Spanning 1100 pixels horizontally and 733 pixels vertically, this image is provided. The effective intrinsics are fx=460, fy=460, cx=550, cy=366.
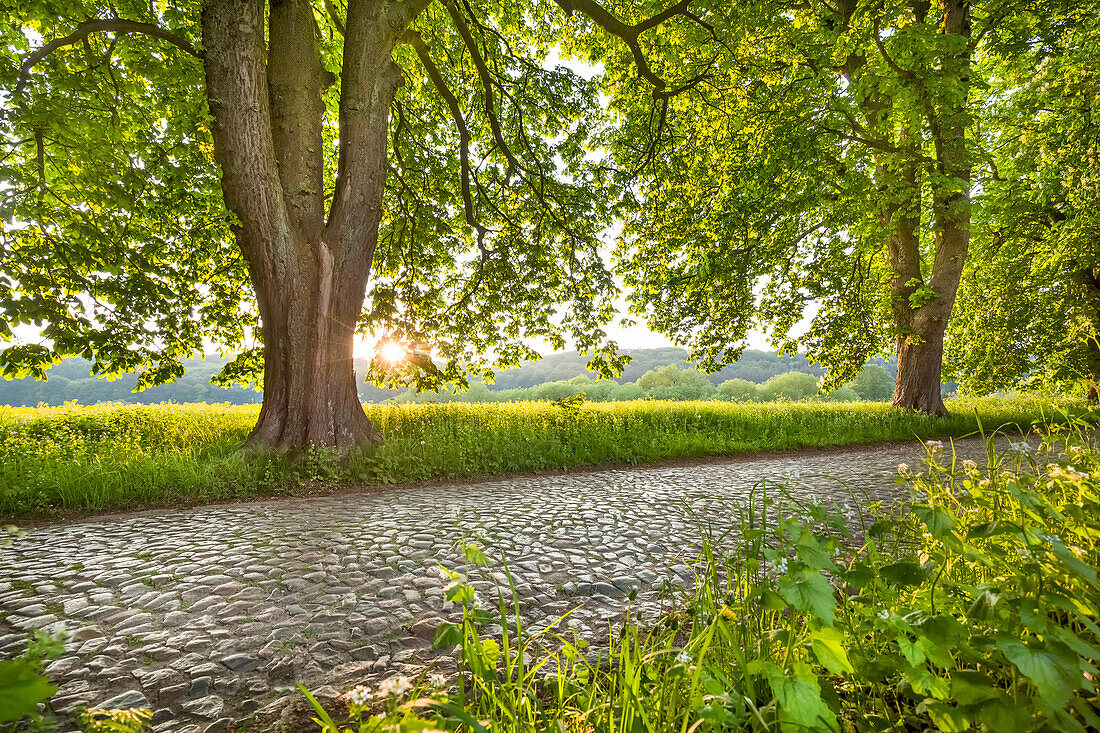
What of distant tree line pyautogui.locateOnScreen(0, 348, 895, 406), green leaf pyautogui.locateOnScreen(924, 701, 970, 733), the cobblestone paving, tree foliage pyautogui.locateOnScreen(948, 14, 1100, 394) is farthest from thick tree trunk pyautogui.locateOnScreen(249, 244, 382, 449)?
distant tree line pyautogui.locateOnScreen(0, 348, 895, 406)

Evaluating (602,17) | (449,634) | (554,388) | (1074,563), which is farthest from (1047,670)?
(554,388)

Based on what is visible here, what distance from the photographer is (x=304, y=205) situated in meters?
6.98

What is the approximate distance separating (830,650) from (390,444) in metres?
6.57

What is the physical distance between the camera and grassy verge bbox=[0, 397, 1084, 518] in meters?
5.40

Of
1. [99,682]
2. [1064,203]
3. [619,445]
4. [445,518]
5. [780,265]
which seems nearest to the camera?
[99,682]

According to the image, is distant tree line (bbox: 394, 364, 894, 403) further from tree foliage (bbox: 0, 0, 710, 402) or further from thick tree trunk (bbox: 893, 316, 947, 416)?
tree foliage (bbox: 0, 0, 710, 402)

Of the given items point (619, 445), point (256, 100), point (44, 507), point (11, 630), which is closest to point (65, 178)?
point (256, 100)

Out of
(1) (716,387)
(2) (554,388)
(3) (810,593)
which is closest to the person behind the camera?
(3) (810,593)

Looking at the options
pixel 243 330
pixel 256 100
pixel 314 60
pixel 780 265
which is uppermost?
pixel 314 60

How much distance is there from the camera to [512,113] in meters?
9.83

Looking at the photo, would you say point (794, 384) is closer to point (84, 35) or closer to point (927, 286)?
point (927, 286)

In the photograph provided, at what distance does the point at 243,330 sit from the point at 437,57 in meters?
7.03

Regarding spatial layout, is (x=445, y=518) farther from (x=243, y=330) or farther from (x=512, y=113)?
(x=512, y=113)

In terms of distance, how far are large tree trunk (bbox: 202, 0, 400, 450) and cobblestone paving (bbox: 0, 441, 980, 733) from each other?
1811 millimetres
